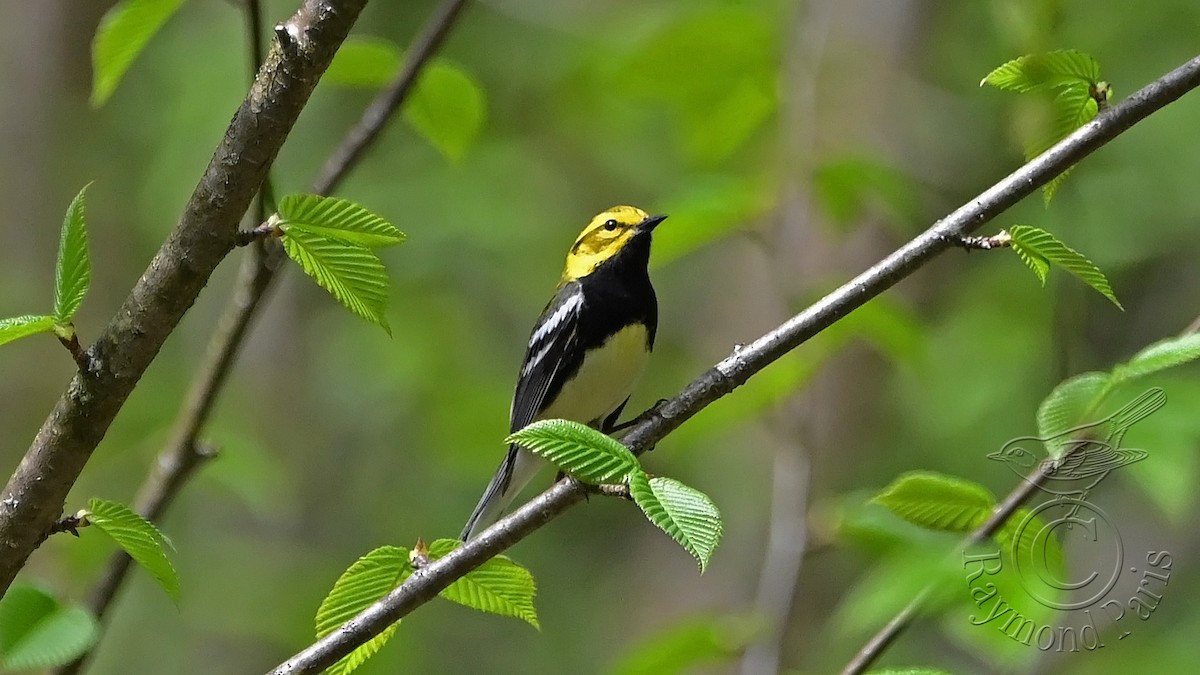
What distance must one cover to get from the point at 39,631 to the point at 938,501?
54.2 inches

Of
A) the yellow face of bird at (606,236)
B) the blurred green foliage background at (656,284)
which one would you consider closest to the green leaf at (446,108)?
the blurred green foliage background at (656,284)

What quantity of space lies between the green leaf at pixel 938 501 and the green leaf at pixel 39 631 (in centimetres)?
121

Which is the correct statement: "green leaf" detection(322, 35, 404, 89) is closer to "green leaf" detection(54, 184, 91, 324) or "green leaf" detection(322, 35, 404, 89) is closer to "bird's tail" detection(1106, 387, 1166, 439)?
"green leaf" detection(54, 184, 91, 324)

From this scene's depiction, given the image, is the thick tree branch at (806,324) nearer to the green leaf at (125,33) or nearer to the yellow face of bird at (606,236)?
the green leaf at (125,33)

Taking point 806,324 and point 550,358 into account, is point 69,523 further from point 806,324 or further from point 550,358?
point 550,358

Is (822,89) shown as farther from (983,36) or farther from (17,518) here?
(17,518)

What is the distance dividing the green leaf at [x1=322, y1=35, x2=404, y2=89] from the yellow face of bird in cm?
152

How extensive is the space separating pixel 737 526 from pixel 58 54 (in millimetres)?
3770

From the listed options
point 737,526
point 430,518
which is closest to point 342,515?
point 430,518

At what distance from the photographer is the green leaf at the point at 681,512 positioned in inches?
48.3

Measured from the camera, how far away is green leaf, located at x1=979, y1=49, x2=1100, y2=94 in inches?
62.5

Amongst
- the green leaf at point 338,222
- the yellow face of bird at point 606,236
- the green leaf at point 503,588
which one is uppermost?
the yellow face of bird at point 606,236

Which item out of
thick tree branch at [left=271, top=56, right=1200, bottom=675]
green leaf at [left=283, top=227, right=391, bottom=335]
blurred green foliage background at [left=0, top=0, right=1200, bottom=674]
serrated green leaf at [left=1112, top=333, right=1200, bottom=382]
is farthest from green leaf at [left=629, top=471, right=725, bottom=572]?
blurred green foliage background at [left=0, top=0, right=1200, bottom=674]

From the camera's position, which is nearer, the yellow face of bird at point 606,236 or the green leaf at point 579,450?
the green leaf at point 579,450
